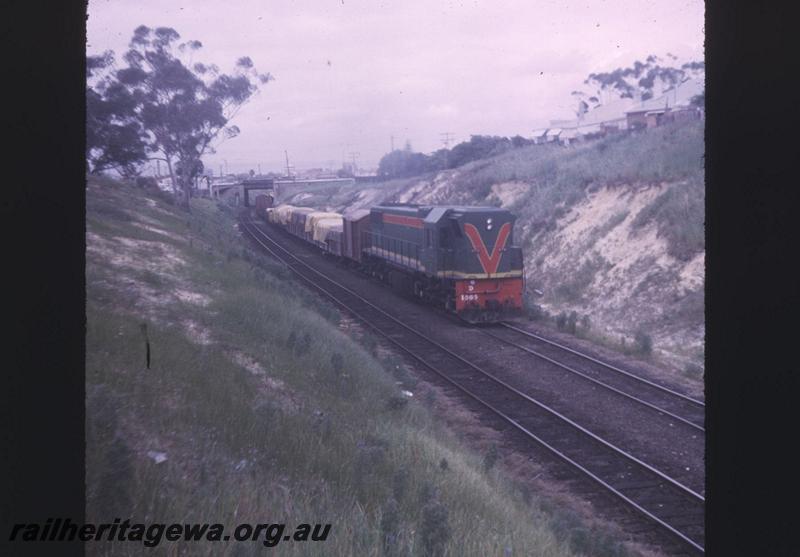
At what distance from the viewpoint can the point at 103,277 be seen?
16.2m

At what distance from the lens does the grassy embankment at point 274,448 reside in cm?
543

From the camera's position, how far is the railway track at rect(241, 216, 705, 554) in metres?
9.09

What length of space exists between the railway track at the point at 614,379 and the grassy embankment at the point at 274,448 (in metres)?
4.16

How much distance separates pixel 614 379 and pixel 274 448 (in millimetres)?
10200

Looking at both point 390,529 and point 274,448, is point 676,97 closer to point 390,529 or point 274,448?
point 274,448

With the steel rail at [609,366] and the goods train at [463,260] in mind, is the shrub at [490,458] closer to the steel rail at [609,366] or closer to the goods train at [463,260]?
the steel rail at [609,366]

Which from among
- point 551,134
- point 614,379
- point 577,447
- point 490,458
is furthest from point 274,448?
point 551,134

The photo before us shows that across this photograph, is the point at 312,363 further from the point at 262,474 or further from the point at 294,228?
the point at 294,228
